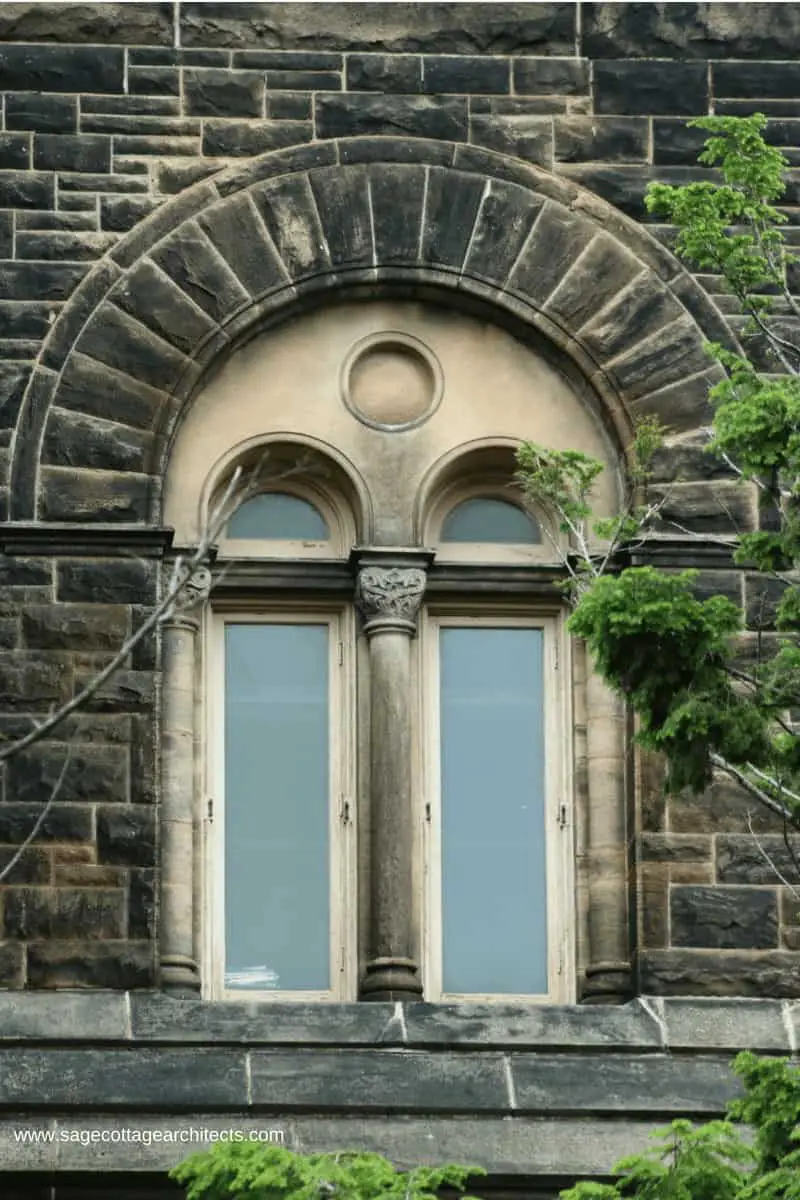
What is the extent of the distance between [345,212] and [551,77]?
132 centimetres

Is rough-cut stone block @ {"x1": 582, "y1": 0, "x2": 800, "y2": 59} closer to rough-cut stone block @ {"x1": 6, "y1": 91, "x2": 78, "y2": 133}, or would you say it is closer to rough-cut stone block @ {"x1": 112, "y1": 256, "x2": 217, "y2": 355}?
rough-cut stone block @ {"x1": 112, "y1": 256, "x2": 217, "y2": 355}

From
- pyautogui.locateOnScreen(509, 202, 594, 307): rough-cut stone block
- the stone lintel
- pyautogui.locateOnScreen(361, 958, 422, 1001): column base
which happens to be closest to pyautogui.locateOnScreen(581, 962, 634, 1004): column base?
pyautogui.locateOnScreen(361, 958, 422, 1001): column base

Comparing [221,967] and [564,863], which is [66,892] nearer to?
[221,967]

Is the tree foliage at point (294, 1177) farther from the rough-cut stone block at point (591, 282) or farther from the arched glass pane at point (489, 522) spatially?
the rough-cut stone block at point (591, 282)

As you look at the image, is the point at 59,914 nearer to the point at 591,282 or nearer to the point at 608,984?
the point at 608,984

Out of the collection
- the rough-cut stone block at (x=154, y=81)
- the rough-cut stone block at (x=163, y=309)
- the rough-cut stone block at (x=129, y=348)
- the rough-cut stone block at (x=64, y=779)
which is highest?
the rough-cut stone block at (x=154, y=81)

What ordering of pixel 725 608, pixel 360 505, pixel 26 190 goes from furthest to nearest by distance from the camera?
pixel 26 190
pixel 360 505
pixel 725 608

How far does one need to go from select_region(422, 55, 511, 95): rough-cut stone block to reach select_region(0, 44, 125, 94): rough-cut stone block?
1.57 m

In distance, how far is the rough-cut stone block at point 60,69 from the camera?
22641mm

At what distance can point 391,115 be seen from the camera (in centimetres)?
2278

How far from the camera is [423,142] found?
74.6ft

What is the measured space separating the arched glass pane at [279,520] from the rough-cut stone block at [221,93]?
1953 mm

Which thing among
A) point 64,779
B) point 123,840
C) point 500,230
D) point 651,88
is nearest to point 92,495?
point 64,779

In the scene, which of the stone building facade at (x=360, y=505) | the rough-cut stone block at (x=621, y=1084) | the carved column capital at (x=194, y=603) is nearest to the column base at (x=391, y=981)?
Answer: the stone building facade at (x=360, y=505)
